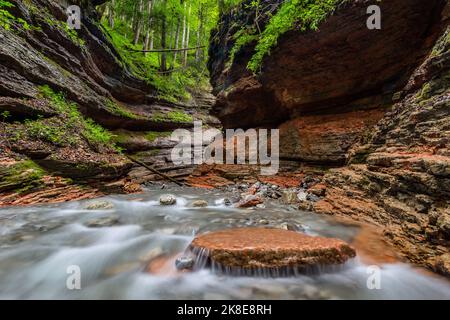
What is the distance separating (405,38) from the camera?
6.33 m

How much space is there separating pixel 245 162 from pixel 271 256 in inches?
326

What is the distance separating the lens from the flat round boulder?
2.53 metres

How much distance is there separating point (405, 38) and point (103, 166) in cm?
960

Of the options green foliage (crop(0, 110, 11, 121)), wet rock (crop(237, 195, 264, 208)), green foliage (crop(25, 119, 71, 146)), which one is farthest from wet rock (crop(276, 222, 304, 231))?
green foliage (crop(0, 110, 11, 121))

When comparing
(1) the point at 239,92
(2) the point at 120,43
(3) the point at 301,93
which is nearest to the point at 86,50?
(2) the point at 120,43

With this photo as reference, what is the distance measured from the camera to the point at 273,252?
2588 millimetres

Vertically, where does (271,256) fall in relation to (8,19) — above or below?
below

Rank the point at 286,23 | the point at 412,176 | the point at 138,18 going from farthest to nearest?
the point at 138,18
the point at 286,23
the point at 412,176

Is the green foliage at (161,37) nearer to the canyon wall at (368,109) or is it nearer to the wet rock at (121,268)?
the canyon wall at (368,109)

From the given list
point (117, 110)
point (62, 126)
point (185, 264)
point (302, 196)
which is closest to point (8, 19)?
point (62, 126)

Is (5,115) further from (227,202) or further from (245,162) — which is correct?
(245,162)

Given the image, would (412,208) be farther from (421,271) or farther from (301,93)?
(301,93)

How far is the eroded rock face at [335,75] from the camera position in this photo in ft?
20.5

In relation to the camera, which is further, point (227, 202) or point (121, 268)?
point (227, 202)
